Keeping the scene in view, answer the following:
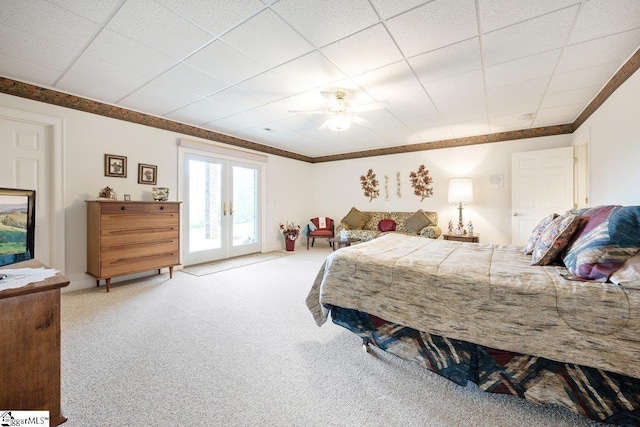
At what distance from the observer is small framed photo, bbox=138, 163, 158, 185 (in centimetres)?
391

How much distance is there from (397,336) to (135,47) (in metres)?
3.15

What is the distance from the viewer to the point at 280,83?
2871 millimetres

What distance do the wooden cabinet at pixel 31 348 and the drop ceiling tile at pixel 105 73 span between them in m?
2.39

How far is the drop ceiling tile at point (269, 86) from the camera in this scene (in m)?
2.75

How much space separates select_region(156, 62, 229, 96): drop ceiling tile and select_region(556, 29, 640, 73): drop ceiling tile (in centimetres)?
337

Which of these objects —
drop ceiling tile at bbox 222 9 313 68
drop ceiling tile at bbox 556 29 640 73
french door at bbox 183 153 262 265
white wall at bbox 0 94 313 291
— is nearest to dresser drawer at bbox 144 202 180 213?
white wall at bbox 0 94 313 291

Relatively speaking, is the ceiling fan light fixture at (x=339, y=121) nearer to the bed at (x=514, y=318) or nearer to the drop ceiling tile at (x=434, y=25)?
the drop ceiling tile at (x=434, y=25)

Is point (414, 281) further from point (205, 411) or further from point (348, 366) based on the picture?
point (205, 411)

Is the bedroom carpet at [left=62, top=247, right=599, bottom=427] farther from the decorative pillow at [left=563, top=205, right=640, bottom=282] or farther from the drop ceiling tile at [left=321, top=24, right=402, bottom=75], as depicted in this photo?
the drop ceiling tile at [left=321, top=24, right=402, bottom=75]

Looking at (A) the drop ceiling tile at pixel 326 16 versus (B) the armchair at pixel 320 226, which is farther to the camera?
(B) the armchair at pixel 320 226

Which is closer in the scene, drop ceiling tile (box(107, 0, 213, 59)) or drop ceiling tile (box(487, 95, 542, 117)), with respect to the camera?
drop ceiling tile (box(107, 0, 213, 59))

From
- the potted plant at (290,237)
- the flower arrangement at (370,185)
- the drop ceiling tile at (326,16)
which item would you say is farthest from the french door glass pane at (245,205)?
the drop ceiling tile at (326,16)

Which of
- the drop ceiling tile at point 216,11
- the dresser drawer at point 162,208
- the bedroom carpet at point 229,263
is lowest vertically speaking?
the bedroom carpet at point 229,263

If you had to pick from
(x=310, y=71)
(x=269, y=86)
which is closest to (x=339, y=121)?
(x=310, y=71)
